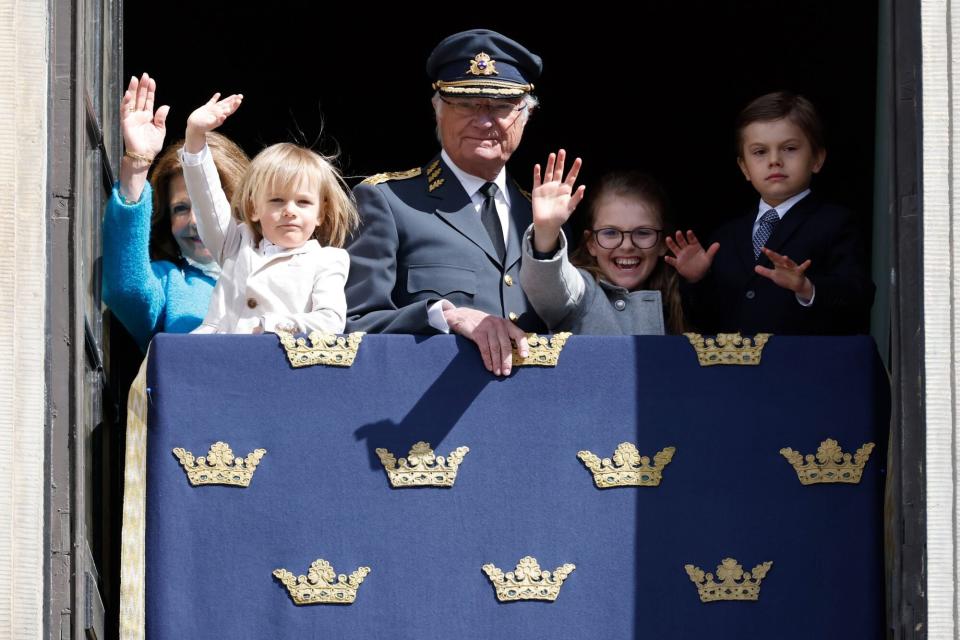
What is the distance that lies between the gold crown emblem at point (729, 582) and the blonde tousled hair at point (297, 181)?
5.44 ft

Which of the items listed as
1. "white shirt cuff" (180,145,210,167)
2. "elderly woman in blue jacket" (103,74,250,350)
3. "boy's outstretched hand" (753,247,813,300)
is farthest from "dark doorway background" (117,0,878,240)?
"boy's outstretched hand" (753,247,813,300)

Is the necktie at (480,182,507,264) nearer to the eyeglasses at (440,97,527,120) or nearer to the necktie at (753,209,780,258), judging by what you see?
the eyeglasses at (440,97,527,120)

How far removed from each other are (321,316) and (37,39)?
49.4 inches

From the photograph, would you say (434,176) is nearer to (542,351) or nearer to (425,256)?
(425,256)

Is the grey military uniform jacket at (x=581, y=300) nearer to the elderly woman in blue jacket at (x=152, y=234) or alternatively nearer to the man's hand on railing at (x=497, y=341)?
the man's hand on railing at (x=497, y=341)

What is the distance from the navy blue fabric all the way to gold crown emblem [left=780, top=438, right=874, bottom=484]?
0.03 m

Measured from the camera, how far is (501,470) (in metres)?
6.71

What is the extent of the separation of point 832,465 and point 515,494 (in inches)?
39.5

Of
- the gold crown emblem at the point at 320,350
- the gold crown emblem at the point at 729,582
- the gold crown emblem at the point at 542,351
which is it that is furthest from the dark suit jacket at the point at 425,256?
the gold crown emblem at the point at 729,582

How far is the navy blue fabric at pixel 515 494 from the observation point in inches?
260

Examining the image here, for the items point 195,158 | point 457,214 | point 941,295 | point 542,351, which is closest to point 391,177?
point 457,214

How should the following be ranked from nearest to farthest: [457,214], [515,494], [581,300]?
1. [515,494]
2. [581,300]
3. [457,214]

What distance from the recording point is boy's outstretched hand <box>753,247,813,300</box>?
6961 millimetres

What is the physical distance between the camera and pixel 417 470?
263 inches
